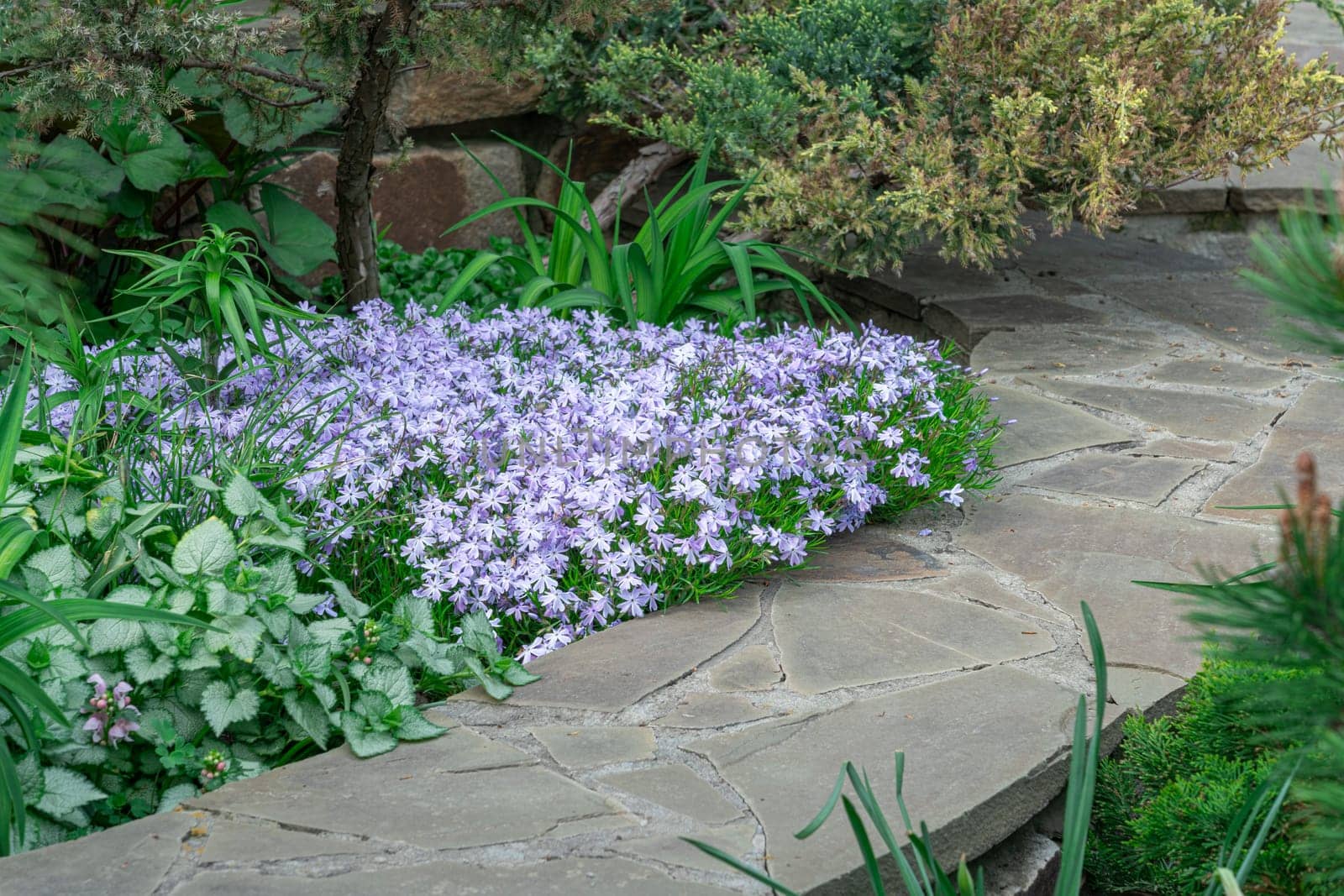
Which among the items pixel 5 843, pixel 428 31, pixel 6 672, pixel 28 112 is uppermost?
pixel 428 31

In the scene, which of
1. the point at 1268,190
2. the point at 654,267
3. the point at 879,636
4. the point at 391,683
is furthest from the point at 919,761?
the point at 1268,190

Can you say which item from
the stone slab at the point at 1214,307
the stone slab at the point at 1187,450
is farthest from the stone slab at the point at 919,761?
the stone slab at the point at 1214,307

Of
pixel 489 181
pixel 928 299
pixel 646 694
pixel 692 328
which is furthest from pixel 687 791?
pixel 489 181

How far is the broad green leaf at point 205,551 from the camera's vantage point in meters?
1.93

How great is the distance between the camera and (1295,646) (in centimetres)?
90

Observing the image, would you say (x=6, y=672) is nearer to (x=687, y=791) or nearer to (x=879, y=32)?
(x=687, y=791)

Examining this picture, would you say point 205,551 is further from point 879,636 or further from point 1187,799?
point 1187,799

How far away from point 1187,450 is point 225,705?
238cm

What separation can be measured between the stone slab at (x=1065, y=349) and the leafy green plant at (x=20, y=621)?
8.66 feet

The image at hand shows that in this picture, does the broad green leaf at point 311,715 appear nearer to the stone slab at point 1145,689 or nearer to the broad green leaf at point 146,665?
the broad green leaf at point 146,665

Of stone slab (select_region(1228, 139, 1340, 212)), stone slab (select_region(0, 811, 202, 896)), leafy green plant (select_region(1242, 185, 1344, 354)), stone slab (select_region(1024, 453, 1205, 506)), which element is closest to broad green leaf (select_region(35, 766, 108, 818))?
stone slab (select_region(0, 811, 202, 896))

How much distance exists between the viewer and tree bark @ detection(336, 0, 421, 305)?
3033 millimetres

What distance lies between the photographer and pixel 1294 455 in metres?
3.11

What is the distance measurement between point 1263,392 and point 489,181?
9.77 feet
